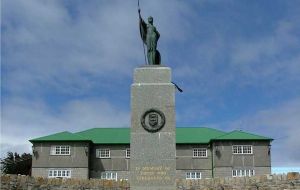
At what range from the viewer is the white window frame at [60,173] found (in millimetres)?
52188

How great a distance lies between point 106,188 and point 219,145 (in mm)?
26371

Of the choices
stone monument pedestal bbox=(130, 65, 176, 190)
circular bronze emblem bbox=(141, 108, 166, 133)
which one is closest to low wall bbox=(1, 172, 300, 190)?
stone monument pedestal bbox=(130, 65, 176, 190)

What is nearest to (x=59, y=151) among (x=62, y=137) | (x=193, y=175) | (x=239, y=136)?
(x=62, y=137)

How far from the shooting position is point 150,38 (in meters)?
17.4

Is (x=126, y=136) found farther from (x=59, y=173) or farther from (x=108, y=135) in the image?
(x=59, y=173)

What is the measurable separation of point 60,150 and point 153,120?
3823cm

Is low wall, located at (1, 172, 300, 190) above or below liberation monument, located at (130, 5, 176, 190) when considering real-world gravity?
below

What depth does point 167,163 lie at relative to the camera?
52.3 feet

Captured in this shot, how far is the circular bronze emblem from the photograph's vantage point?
16.2 m

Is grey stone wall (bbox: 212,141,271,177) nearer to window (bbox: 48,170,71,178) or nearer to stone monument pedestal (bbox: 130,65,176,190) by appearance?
window (bbox: 48,170,71,178)

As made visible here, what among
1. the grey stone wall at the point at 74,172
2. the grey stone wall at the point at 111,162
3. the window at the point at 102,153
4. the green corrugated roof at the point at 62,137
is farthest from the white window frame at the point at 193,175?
the green corrugated roof at the point at 62,137

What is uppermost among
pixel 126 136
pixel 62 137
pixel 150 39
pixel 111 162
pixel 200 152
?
pixel 150 39

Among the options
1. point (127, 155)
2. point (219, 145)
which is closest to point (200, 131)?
point (219, 145)

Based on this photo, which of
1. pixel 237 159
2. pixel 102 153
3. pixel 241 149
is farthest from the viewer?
pixel 102 153
